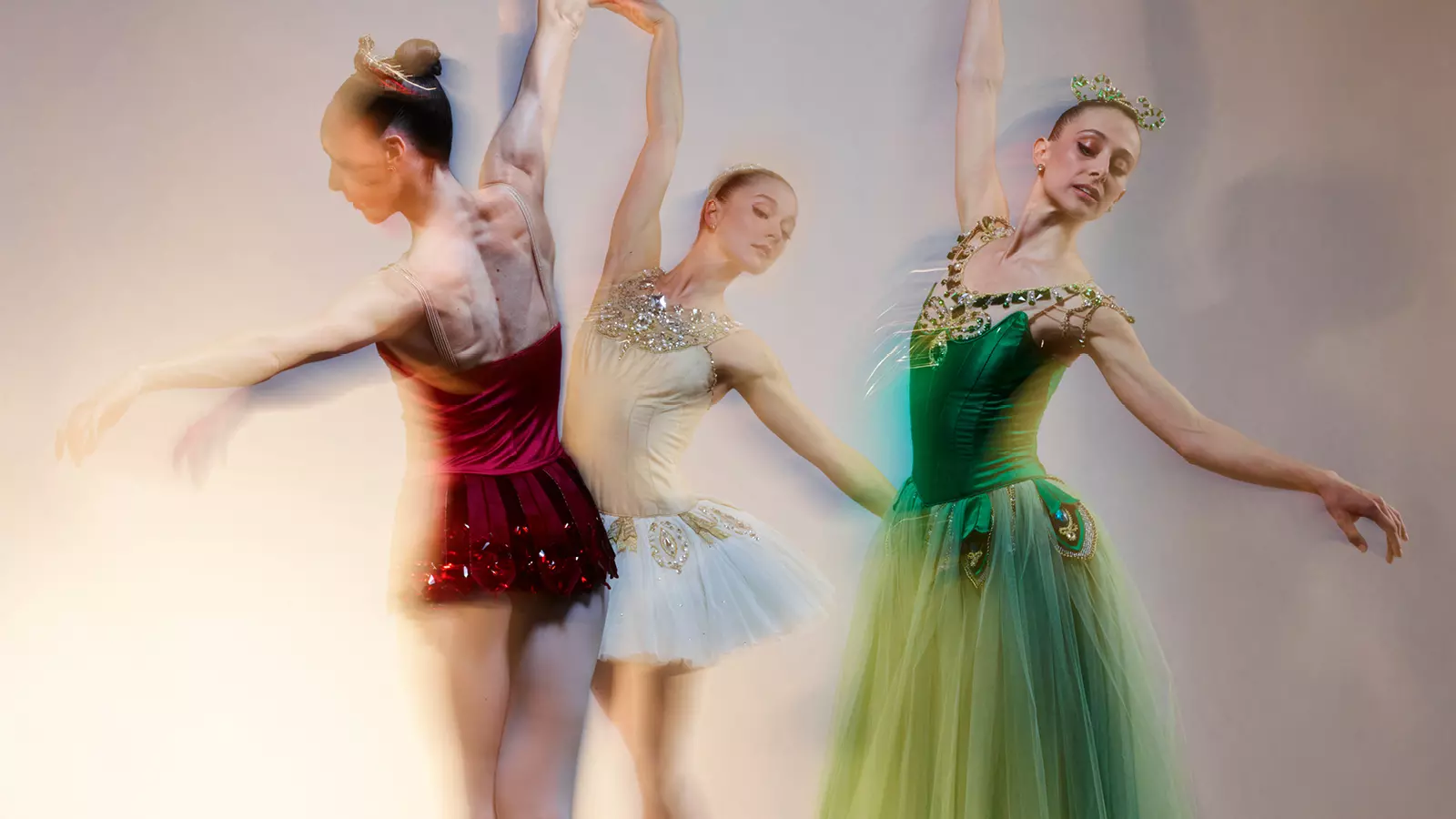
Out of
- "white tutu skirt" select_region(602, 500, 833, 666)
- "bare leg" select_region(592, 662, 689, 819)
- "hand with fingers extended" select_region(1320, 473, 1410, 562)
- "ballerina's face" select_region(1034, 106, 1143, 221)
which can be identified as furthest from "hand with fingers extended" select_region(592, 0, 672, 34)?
"hand with fingers extended" select_region(1320, 473, 1410, 562)

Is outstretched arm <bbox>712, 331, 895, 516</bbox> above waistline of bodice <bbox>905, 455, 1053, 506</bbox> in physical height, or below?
above

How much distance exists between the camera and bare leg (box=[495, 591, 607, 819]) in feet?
4.98

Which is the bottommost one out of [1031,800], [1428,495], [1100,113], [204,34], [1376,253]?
[1031,800]

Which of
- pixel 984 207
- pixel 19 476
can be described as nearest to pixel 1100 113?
pixel 984 207

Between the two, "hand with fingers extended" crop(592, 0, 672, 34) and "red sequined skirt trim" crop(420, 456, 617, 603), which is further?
"hand with fingers extended" crop(592, 0, 672, 34)

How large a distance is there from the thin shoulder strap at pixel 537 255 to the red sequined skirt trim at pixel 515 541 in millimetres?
244

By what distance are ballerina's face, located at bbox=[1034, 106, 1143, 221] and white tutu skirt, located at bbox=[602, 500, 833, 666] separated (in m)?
0.68

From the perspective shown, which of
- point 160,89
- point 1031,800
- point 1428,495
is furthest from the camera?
point 1428,495

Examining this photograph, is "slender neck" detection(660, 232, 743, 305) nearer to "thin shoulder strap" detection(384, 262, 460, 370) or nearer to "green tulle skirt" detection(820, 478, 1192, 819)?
"thin shoulder strap" detection(384, 262, 460, 370)

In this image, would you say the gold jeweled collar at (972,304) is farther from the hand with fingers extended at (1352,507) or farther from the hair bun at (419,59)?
the hair bun at (419,59)

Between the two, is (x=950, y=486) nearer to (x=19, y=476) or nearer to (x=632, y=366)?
(x=632, y=366)

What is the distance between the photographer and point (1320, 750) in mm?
1693

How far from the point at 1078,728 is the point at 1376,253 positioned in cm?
94

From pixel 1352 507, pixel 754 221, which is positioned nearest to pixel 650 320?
pixel 754 221
